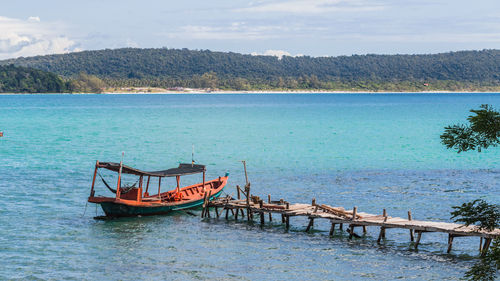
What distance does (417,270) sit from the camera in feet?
80.1

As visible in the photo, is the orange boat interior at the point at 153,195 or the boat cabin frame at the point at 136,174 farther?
the orange boat interior at the point at 153,195

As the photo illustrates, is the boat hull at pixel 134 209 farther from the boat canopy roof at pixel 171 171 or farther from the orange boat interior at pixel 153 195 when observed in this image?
the boat canopy roof at pixel 171 171

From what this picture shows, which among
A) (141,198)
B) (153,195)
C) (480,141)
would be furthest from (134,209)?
(480,141)

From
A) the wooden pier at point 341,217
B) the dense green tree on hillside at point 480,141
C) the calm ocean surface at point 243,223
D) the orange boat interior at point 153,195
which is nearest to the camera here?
the dense green tree on hillside at point 480,141

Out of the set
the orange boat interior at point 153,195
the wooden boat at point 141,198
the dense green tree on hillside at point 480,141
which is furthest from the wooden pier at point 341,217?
the dense green tree on hillside at point 480,141

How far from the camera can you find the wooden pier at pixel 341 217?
85.6 feet

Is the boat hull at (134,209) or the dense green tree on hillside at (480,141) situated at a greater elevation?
the dense green tree on hillside at (480,141)

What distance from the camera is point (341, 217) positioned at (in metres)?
29.3

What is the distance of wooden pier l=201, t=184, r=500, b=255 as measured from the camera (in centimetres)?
2608

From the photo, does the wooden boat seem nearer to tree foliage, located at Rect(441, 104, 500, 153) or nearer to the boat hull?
the boat hull

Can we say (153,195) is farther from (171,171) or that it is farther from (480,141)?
(480,141)

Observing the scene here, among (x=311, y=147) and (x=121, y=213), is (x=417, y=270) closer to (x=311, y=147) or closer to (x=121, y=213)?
(x=121, y=213)

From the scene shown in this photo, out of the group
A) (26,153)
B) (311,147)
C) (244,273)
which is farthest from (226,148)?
(244,273)

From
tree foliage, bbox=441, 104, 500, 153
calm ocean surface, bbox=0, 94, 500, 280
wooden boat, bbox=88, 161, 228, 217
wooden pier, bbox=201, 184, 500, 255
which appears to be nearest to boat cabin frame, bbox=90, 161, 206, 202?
wooden boat, bbox=88, 161, 228, 217
